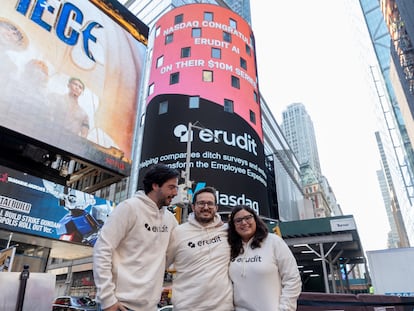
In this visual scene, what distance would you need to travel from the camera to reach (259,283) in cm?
281

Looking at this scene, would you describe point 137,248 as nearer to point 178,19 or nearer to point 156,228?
point 156,228

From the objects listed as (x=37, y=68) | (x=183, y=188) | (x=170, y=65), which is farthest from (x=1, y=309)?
(x=170, y=65)

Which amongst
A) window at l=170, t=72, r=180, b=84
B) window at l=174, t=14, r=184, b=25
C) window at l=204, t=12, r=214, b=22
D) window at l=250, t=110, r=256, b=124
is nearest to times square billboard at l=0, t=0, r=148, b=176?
window at l=170, t=72, r=180, b=84

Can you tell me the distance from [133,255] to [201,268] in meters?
0.68

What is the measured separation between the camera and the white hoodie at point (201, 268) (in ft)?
9.11

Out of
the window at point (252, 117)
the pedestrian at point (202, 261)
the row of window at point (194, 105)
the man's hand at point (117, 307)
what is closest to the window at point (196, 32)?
the row of window at point (194, 105)

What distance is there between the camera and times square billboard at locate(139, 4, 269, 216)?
2133cm

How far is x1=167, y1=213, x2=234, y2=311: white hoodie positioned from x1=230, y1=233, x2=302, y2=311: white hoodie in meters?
0.12

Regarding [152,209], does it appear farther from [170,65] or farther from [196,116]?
[170,65]

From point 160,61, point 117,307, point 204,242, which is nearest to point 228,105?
point 160,61

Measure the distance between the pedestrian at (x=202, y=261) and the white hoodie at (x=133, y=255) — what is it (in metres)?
0.22

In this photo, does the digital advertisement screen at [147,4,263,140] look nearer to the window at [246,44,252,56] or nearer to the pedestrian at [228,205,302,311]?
the window at [246,44,252,56]

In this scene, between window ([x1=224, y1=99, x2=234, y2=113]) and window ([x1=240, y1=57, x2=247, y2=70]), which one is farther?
window ([x1=240, y1=57, x2=247, y2=70])

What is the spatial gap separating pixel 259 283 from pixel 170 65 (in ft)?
80.3
